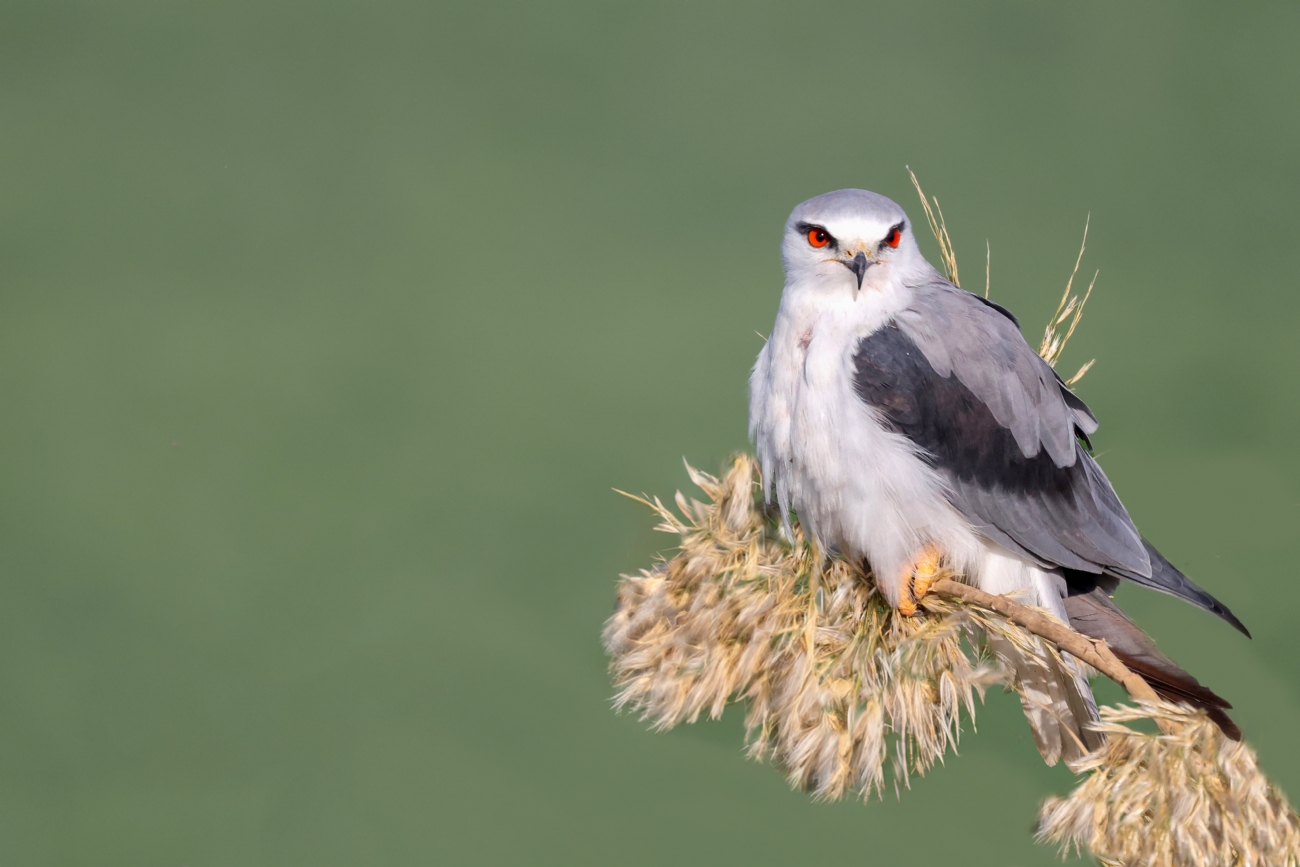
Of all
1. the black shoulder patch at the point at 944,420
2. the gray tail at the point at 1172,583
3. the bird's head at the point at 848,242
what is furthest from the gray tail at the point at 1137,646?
the bird's head at the point at 848,242

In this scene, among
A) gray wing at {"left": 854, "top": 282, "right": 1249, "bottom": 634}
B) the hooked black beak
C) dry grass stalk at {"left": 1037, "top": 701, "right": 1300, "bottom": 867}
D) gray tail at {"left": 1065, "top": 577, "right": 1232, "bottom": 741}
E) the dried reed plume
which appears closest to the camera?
dry grass stalk at {"left": 1037, "top": 701, "right": 1300, "bottom": 867}

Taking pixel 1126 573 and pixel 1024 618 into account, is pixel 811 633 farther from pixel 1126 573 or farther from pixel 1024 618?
pixel 1126 573

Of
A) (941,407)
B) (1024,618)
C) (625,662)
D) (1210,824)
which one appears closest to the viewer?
(1210,824)

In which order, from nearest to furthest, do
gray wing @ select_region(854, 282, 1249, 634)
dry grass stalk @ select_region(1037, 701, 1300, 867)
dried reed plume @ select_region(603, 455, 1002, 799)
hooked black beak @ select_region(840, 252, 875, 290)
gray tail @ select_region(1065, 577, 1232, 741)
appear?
dry grass stalk @ select_region(1037, 701, 1300, 867)
gray tail @ select_region(1065, 577, 1232, 741)
dried reed plume @ select_region(603, 455, 1002, 799)
hooked black beak @ select_region(840, 252, 875, 290)
gray wing @ select_region(854, 282, 1249, 634)

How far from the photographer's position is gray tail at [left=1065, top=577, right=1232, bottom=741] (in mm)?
1247

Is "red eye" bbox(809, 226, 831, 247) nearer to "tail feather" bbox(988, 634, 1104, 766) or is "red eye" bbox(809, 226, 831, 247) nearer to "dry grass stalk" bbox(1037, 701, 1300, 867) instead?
"tail feather" bbox(988, 634, 1104, 766)

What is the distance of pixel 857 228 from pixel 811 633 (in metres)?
0.66

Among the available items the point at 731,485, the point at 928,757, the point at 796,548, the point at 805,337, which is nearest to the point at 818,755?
the point at 928,757

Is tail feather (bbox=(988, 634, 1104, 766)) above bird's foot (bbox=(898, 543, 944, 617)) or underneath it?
underneath

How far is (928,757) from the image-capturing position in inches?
53.7

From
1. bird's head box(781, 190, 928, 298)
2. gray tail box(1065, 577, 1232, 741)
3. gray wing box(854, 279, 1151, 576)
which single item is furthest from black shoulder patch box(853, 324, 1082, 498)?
gray tail box(1065, 577, 1232, 741)

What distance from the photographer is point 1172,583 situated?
1.66 meters

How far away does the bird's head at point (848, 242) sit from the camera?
5.14ft

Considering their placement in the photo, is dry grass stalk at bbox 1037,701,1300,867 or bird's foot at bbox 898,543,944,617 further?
bird's foot at bbox 898,543,944,617
